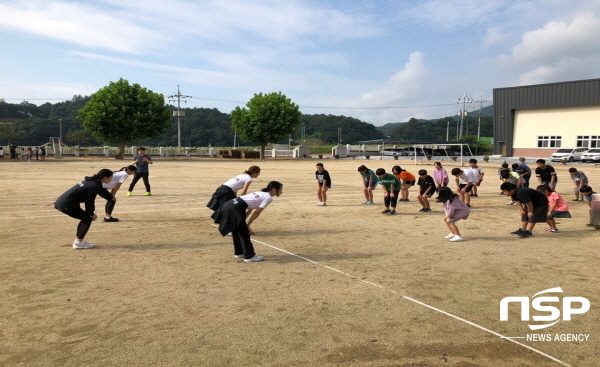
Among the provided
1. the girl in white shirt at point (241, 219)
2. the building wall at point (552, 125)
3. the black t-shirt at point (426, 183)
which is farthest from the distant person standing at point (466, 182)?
the building wall at point (552, 125)

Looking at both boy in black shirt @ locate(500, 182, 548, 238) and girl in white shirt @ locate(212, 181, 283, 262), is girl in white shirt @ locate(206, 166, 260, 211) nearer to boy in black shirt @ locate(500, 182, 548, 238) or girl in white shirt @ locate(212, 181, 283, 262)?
girl in white shirt @ locate(212, 181, 283, 262)

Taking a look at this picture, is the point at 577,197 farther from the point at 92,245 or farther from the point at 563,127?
the point at 563,127

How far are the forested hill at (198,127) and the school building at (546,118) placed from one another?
51.9 metres

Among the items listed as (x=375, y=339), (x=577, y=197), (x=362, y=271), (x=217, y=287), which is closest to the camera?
(x=375, y=339)

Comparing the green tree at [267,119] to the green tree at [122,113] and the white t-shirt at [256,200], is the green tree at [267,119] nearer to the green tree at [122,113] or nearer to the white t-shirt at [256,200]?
the green tree at [122,113]

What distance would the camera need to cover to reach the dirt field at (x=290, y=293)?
4254 millimetres

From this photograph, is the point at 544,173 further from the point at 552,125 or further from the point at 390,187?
the point at 552,125

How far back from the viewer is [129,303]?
547 cm

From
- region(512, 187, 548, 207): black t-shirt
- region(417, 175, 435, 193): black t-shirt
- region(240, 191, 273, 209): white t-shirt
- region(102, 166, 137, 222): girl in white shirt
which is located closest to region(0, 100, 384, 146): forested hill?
region(417, 175, 435, 193): black t-shirt

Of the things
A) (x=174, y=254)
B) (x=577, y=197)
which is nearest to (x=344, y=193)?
(x=577, y=197)

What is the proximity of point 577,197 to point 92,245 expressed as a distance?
15.8m

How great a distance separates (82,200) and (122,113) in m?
47.9

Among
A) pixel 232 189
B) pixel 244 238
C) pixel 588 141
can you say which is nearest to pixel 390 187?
pixel 232 189

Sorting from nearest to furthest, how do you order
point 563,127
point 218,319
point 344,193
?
point 218,319
point 344,193
point 563,127
